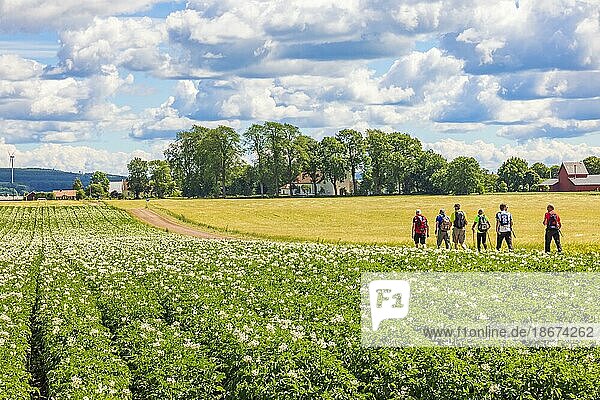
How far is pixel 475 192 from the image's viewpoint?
163250 mm

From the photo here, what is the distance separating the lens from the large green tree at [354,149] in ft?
538

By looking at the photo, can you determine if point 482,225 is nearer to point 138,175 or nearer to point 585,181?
point 138,175

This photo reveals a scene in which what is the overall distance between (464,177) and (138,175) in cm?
7208

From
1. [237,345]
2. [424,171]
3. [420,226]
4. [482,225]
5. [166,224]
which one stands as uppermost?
[424,171]

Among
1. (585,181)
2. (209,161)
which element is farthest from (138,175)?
(585,181)

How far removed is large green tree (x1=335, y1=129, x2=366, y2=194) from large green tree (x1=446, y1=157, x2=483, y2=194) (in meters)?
17.3

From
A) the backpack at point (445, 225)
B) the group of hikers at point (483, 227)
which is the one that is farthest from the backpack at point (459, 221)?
the backpack at point (445, 225)

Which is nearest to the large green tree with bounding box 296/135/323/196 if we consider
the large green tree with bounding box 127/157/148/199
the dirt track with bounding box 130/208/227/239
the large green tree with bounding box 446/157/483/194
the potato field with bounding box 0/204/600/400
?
the large green tree with bounding box 446/157/483/194

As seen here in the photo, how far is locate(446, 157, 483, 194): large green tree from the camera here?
159 m

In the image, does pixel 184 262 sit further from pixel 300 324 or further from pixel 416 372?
pixel 416 372

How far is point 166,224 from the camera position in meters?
81.1

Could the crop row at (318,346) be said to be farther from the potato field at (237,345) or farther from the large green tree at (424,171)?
the large green tree at (424,171)

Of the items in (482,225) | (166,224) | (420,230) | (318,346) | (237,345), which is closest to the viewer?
(318,346)

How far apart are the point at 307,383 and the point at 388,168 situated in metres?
151
